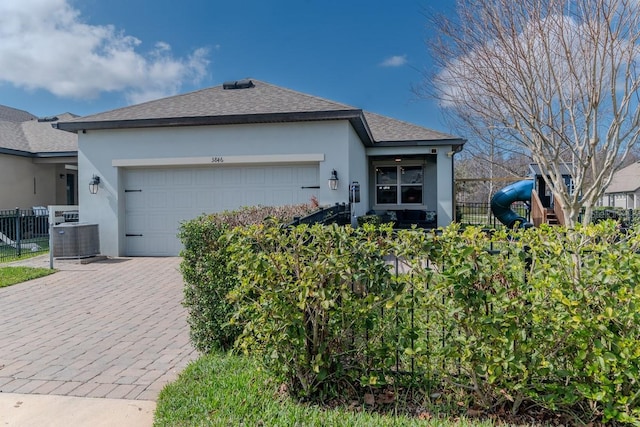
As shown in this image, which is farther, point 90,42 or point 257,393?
point 90,42

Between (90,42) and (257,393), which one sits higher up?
(90,42)

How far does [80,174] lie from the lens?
35.4ft

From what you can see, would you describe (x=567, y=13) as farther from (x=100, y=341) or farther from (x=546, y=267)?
(x=100, y=341)

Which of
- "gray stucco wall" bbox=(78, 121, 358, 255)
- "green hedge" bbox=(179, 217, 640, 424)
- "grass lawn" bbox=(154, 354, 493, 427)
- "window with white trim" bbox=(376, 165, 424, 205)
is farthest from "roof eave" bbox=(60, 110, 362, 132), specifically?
"grass lawn" bbox=(154, 354, 493, 427)

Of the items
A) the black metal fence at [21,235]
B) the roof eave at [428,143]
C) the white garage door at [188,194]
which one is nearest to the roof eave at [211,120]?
the white garage door at [188,194]

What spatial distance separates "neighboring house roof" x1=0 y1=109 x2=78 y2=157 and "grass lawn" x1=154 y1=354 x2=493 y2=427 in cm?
1434

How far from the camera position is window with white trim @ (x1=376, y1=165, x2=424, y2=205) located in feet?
50.2

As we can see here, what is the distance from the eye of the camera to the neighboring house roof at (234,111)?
985 centimetres

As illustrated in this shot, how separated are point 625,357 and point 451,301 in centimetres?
99

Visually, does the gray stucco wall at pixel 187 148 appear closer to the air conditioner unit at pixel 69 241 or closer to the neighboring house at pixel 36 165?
the air conditioner unit at pixel 69 241

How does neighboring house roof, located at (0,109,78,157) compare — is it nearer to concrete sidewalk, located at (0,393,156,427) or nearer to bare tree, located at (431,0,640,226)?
concrete sidewalk, located at (0,393,156,427)

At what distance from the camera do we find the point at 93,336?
4574 mm

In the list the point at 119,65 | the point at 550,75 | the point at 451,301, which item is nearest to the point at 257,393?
the point at 451,301

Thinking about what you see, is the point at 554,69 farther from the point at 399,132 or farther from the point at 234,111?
the point at 399,132
